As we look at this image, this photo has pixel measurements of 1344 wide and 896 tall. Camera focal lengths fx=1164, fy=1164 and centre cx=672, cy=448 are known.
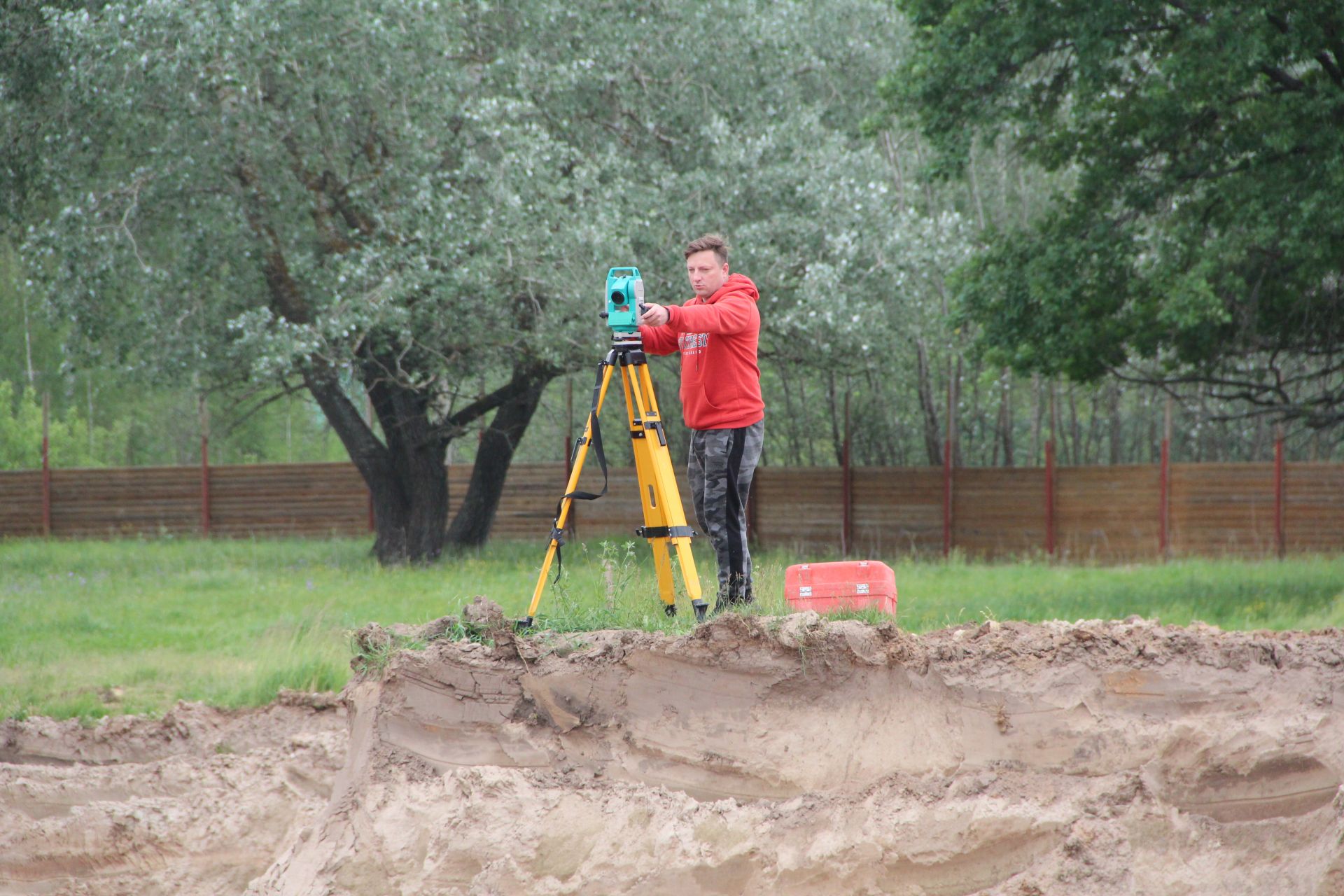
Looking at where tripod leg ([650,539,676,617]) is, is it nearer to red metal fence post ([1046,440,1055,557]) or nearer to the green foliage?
red metal fence post ([1046,440,1055,557])

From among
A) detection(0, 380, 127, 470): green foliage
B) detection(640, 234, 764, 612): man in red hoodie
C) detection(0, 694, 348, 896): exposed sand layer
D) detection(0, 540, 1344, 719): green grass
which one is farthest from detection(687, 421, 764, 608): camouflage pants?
detection(0, 380, 127, 470): green foliage

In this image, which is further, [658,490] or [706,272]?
[706,272]

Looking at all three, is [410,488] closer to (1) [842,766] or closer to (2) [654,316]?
(2) [654,316]

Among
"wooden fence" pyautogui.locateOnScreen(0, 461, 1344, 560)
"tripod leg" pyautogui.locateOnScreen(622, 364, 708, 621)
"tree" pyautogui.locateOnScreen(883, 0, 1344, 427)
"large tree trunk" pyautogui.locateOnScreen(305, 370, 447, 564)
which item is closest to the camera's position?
"tripod leg" pyautogui.locateOnScreen(622, 364, 708, 621)

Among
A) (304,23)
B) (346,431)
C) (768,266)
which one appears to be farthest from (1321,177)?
(346,431)

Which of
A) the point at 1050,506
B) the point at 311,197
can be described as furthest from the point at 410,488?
the point at 1050,506

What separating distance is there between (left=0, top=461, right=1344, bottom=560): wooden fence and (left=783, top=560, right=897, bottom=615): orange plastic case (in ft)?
31.2

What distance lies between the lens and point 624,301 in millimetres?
4758

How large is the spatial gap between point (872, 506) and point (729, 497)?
32.4 ft

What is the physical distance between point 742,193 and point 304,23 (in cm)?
435

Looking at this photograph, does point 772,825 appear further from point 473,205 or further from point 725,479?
point 473,205

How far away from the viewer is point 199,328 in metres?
11.4

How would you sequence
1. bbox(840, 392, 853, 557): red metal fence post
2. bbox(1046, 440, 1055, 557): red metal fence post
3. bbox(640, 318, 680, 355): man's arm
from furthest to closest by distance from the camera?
1. bbox(840, 392, 853, 557): red metal fence post
2. bbox(1046, 440, 1055, 557): red metal fence post
3. bbox(640, 318, 680, 355): man's arm

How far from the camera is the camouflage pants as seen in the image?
16.4 ft
